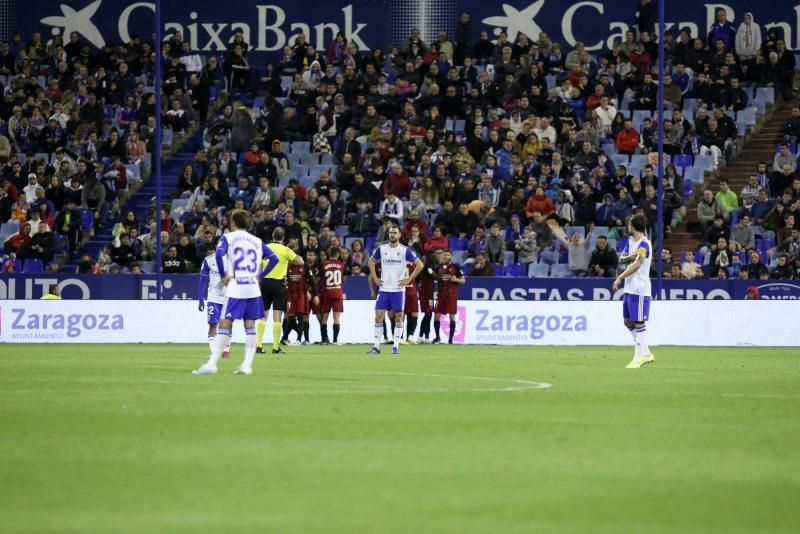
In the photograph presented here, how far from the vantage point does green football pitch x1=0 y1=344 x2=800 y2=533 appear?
7.38 metres

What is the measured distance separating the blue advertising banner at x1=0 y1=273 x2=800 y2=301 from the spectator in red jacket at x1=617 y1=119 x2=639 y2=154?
429cm

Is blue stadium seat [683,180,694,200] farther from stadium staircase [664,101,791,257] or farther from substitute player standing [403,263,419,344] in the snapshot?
substitute player standing [403,263,419,344]

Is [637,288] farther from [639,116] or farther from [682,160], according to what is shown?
[639,116]

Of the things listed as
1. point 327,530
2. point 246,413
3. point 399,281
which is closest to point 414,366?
point 399,281

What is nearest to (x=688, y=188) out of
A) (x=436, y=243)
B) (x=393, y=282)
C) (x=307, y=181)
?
(x=436, y=243)

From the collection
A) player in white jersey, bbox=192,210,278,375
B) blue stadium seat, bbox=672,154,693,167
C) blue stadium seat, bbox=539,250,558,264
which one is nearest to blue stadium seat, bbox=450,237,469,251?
blue stadium seat, bbox=539,250,558,264

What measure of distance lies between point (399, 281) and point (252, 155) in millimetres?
10818

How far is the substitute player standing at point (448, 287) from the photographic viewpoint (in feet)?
96.1

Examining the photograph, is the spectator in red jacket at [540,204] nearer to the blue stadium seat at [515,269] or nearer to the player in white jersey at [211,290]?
the blue stadium seat at [515,269]

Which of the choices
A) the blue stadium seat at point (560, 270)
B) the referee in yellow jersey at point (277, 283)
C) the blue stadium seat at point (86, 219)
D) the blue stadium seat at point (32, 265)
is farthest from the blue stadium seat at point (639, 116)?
the blue stadium seat at point (32, 265)

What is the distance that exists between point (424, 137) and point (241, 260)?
683 inches

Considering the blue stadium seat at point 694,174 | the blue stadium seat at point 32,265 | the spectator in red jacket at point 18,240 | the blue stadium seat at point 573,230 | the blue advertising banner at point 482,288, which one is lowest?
the blue advertising banner at point 482,288

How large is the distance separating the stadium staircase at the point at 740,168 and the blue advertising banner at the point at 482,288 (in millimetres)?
1697

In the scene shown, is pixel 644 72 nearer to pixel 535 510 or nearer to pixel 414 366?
pixel 414 366
